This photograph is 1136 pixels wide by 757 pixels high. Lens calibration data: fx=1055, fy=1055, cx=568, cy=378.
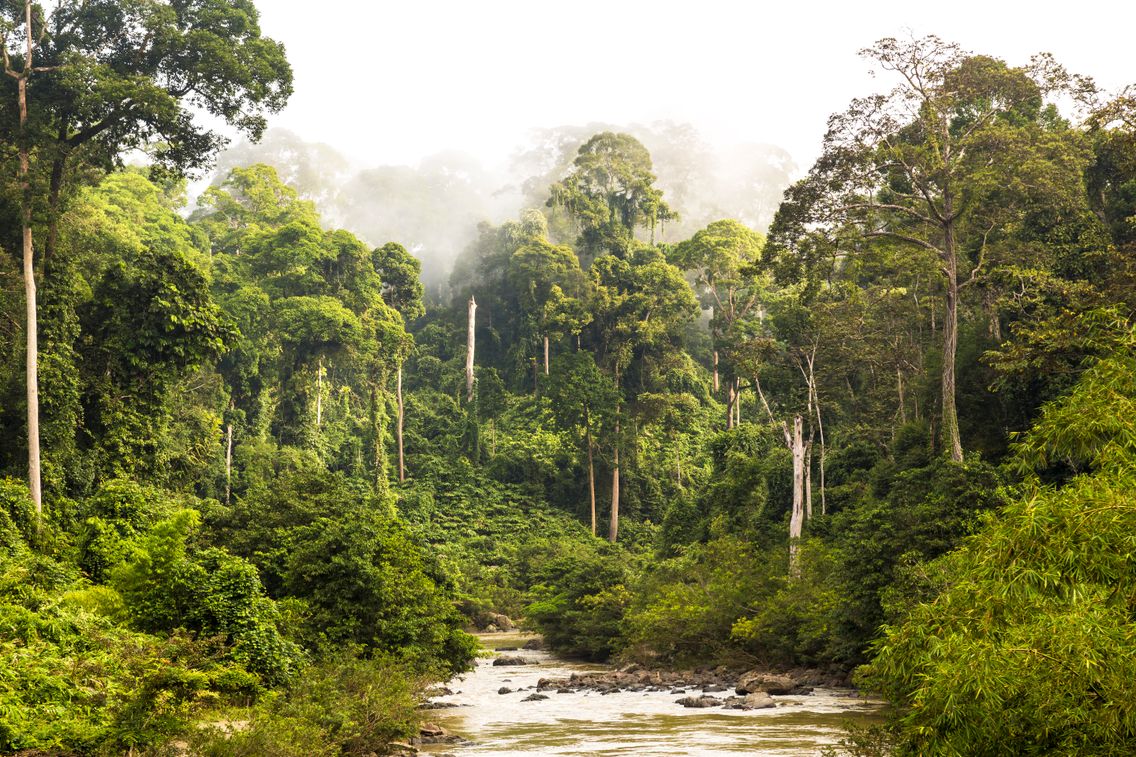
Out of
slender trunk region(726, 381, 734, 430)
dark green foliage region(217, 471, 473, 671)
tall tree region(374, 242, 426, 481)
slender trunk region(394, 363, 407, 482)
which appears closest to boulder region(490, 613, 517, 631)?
slender trunk region(394, 363, 407, 482)

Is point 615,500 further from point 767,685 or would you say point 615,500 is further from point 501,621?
point 767,685

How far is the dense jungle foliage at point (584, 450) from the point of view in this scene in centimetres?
1102

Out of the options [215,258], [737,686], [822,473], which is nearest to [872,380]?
[822,473]

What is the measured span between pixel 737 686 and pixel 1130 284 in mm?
12400

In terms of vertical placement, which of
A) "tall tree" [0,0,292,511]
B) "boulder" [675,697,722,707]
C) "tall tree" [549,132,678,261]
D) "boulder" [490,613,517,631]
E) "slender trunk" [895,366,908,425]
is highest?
"tall tree" [549,132,678,261]

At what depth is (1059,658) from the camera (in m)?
8.46

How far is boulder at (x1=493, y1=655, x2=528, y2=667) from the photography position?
3381cm

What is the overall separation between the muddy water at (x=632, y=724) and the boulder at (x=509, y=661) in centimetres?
657

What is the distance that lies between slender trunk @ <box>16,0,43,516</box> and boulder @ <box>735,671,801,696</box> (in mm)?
15808

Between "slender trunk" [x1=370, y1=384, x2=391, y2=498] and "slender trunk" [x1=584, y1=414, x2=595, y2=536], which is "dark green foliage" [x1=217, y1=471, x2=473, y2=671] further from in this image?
"slender trunk" [x1=584, y1=414, x2=595, y2=536]

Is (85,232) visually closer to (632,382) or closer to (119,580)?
(119,580)

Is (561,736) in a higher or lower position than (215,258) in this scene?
lower

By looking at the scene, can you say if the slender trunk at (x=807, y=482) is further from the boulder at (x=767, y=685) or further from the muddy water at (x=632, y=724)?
the muddy water at (x=632, y=724)

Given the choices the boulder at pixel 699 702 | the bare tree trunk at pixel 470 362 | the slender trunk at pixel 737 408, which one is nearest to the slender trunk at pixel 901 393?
the boulder at pixel 699 702
